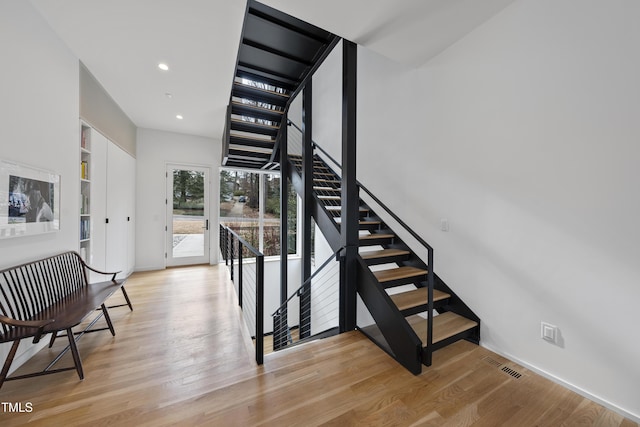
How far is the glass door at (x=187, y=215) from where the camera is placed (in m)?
5.39

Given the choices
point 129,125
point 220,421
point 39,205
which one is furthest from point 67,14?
point 220,421

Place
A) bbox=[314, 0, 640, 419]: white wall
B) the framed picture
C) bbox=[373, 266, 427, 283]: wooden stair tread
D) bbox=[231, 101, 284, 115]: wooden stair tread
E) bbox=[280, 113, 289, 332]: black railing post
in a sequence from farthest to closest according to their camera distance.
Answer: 1. bbox=[280, 113, 289, 332]: black railing post
2. bbox=[231, 101, 284, 115]: wooden stair tread
3. bbox=[373, 266, 427, 283]: wooden stair tread
4. the framed picture
5. bbox=[314, 0, 640, 419]: white wall

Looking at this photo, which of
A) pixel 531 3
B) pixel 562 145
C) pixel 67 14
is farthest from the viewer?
pixel 67 14

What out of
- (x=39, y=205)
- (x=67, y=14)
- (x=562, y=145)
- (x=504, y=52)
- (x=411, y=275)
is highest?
(x=67, y=14)

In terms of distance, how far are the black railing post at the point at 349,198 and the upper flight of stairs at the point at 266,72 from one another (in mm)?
443

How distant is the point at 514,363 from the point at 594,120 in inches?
80.3

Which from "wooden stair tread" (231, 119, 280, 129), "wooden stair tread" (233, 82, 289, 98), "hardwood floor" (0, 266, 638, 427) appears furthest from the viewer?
"wooden stair tread" (231, 119, 280, 129)

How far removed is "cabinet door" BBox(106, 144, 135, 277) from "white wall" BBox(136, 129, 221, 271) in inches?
8.8

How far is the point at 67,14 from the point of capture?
2.23m

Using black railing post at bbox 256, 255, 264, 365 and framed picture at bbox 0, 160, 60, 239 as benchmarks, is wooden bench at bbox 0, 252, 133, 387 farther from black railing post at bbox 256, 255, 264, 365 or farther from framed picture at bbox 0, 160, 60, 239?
black railing post at bbox 256, 255, 264, 365

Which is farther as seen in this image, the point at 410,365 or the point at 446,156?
the point at 446,156

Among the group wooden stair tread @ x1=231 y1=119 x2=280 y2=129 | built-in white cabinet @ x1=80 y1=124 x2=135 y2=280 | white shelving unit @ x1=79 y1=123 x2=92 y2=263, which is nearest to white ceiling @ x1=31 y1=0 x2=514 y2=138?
wooden stair tread @ x1=231 y1=119 x2=280 y2=129

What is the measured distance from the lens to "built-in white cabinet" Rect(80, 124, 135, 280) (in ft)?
10.6

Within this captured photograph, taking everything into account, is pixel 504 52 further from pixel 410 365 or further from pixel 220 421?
pixel 220 421
